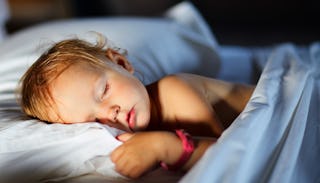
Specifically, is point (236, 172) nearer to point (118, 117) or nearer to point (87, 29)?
point (118, 117)

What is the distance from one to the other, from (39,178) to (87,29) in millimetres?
623

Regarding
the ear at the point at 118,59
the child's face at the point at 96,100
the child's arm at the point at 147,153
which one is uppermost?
the ear at the point at 118,59

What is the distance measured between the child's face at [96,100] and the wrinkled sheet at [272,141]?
194 millimetres

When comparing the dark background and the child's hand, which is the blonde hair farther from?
the dark background

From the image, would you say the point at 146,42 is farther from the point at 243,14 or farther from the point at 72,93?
the point at 243,14

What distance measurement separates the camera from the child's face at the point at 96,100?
74cm

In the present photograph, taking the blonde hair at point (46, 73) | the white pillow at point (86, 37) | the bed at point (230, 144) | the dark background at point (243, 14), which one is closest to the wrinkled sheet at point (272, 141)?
the bed at point (230, 144)

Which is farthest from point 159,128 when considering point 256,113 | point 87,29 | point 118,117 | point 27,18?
point 27,18

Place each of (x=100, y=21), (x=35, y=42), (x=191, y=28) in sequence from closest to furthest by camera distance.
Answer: (x=35, y=42) → (x=100, y=21) → (x=191, y=28)

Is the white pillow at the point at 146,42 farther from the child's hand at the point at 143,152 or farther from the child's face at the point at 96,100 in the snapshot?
the child's hand at the point at 143,152

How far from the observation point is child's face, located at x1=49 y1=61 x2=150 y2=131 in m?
0.74

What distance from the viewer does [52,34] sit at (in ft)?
4.01

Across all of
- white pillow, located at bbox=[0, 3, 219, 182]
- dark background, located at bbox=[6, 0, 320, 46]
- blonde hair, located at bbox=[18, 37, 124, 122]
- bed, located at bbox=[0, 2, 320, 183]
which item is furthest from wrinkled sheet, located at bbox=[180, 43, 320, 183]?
dark background, located at bbox=[6, 0, 320, 46]

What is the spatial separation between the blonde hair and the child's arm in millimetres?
170
